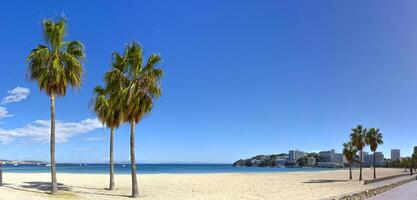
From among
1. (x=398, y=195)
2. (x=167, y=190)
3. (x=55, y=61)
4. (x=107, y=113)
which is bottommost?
(x=167, y=190)

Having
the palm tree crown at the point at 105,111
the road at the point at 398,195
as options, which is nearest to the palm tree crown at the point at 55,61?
the palm tree crown at the point at 105,111

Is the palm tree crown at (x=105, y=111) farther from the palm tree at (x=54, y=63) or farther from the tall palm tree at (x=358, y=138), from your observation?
the tall palm tree at (x=358, y=138)

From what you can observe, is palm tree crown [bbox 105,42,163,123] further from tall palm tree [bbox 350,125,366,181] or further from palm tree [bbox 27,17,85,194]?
tall palm tree [bbox 350,125,366,181]

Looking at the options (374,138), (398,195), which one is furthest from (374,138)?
(398,195)

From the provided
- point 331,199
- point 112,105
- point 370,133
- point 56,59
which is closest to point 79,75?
point 56,59

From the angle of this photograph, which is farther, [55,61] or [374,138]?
[374,138]

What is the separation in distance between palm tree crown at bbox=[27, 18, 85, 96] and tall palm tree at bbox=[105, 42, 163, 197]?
8.29ft

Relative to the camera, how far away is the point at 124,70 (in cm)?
2752

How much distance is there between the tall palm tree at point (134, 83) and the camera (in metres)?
26.9

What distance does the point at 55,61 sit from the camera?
25.0m

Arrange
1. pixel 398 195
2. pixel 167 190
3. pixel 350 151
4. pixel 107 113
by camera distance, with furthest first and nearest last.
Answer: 1. pixel 350 151
2. pixel 167 190
3. pixel 107 113
4. pixel 398 195

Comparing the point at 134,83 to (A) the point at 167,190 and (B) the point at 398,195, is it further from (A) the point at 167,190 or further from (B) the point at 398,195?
(B) the point at 398,195

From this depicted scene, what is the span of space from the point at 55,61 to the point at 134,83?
15.5 feet

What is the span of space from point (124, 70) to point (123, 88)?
1.19 m
